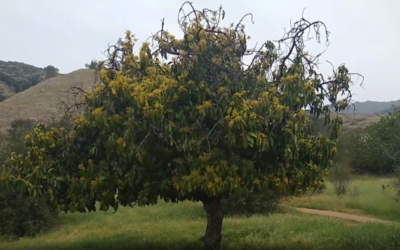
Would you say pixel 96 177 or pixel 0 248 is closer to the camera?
pixel 96 177

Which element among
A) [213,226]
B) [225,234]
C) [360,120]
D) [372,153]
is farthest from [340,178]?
[360,120]

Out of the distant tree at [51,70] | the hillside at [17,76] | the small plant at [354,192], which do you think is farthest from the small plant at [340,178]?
the distant tree at [51,70]

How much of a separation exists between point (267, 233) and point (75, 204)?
21.2ft

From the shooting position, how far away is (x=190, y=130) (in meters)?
7.49

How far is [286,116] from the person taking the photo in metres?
7.47

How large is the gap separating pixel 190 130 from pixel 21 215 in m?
14.3

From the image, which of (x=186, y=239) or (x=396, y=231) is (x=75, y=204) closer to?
(x=186, y=239)

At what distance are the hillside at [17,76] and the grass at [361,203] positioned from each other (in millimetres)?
60561

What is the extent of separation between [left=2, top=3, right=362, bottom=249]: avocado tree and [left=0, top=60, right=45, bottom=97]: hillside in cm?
7129

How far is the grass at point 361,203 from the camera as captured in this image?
2146cm

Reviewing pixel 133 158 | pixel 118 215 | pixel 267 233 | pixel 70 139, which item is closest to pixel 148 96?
pixel 133 158

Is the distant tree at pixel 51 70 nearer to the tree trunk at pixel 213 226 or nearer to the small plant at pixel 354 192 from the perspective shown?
the small plant at pixel 354 192

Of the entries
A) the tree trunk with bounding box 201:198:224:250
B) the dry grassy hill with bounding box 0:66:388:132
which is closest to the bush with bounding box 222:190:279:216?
the tree trunk with bounding box 201:198:224:250

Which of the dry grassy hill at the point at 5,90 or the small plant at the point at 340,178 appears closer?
the small plant at the point at 340,178
